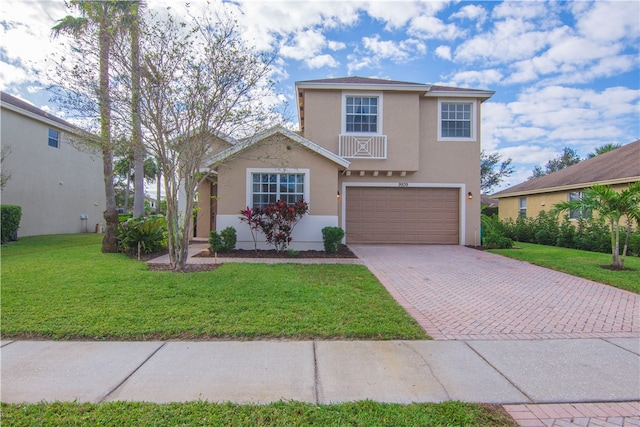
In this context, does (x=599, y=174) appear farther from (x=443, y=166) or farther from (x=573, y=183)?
(x=443, y=166)

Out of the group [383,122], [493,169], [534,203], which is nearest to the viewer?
[383,122]

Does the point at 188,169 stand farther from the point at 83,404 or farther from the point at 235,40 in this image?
the point at 83,404

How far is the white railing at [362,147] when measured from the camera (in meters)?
12.7

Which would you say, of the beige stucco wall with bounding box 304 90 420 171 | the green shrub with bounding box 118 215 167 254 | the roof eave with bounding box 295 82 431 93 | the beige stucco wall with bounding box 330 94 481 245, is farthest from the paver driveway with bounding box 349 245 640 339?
the roof eave with bounding box 295 82 431 93

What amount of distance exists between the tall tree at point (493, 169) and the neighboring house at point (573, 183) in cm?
1118

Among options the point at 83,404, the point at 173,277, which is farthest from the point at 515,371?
the point at 173,277

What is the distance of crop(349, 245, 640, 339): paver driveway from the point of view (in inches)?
172

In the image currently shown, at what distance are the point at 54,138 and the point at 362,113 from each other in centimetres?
1643

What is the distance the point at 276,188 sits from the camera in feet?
36.4

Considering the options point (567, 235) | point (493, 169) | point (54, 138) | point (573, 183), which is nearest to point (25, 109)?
point (54, 138)

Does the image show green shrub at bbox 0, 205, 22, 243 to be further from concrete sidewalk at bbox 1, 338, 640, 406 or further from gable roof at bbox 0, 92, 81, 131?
concrete sidewalk at bbox 1, 338, 640, 406

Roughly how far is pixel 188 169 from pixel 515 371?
7.04 meters

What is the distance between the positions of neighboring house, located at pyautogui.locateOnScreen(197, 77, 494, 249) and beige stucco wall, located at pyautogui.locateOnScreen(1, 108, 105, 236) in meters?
7.14

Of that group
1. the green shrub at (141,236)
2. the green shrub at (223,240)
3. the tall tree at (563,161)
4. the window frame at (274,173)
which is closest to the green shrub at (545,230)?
the window frame at (274,173)
